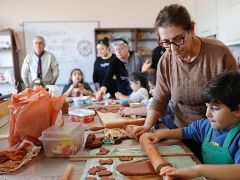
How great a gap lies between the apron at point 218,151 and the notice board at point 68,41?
3.88 meters

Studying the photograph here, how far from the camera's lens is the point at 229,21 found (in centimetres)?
284

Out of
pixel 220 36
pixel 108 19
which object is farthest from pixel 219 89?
pixel 108 19

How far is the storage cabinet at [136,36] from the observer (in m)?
4.76

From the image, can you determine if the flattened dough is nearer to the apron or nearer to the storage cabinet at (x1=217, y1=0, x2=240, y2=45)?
the apron

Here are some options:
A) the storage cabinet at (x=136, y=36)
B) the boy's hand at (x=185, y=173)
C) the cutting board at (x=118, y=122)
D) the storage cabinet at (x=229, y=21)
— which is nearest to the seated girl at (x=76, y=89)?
the cutting board at (x=118, y=122)

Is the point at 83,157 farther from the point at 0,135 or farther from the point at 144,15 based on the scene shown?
the point at 144,15

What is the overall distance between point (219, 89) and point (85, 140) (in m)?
0.58

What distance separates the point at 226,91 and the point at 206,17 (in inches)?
109

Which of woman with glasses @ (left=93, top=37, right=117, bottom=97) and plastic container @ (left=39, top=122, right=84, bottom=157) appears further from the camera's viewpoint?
woman with glasses @ (left=93, top=37, right=117, bottom=97)

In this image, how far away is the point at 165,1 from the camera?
4918 millimetres

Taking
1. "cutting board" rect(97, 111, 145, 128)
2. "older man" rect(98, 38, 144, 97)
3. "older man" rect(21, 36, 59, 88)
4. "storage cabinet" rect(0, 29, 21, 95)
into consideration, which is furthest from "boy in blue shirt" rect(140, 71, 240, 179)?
"storage cabinet" rect(0, 29, 21, 95)

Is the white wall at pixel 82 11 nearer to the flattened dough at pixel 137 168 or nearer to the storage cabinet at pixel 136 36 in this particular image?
the storage cabinet at pixel 136 36

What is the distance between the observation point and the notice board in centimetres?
471

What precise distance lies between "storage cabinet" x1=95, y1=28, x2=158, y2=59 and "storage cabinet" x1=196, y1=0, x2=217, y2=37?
3.88 feet
